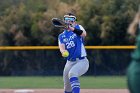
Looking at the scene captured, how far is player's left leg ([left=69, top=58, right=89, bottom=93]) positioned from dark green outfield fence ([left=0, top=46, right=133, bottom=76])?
1160 centimetres

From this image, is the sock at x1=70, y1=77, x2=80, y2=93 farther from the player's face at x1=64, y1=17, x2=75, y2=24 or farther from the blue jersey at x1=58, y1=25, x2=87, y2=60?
the player's face at x1=64, y1=17, x2=75, y2=24

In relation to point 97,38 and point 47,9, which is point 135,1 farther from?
point 47,9

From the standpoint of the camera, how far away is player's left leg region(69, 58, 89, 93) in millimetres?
10297

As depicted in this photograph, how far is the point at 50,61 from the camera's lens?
23.0 meters

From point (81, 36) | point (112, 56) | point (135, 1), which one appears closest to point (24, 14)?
point (135, 1)

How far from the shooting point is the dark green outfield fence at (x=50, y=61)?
886 inches

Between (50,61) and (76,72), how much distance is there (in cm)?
1264

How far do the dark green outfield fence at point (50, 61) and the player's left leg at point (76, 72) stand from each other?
11604mm

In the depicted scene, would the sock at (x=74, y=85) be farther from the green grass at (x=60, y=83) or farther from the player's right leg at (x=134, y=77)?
the green grass at (x=60, y=83)

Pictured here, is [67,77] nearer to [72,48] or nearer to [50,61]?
[72,48]

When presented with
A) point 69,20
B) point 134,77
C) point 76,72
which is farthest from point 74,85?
point 134,77

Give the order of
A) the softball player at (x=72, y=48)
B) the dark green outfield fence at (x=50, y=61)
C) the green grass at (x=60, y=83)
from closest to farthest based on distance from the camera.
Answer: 1. the softball player at (x=72, y=48)
2. the green grass at (x=60, y=83)
3. the dark green outfield fence at (x=50, y=61)

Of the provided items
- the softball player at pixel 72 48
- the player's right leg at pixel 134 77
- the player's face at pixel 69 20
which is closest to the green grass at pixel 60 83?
the softball player at pixel 72 48

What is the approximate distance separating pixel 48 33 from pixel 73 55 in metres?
15.8
